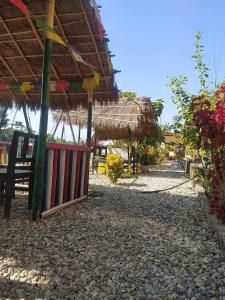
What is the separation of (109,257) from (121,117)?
360 inches

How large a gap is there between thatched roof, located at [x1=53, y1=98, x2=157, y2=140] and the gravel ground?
7.25 m

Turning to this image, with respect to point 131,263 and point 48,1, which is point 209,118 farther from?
point 48,1

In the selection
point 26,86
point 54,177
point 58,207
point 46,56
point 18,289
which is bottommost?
point 18,289

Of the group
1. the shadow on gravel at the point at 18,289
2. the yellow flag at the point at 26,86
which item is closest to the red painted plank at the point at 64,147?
the yellow flag at the point at 26,86

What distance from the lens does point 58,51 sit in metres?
4.96

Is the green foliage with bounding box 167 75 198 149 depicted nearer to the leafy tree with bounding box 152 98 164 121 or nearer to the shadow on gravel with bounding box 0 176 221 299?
the shadow on gravel with bounding box 0 176 221 299

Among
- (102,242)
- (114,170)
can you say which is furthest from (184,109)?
(102,242)

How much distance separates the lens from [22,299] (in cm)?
171

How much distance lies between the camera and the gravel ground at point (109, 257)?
187 centimetres

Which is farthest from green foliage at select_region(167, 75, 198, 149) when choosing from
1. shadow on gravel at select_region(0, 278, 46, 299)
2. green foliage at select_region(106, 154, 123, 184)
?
shadow on gravel at select_region(0, 278, 46, 299)

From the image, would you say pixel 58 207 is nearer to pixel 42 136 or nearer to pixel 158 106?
pixel 42 136

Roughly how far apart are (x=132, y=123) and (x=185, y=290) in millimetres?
9188

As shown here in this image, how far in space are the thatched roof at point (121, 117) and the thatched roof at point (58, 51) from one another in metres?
4.99

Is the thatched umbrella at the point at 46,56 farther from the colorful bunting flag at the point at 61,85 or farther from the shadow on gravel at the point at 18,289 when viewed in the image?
the shadow on gravel at the point at 18,289
